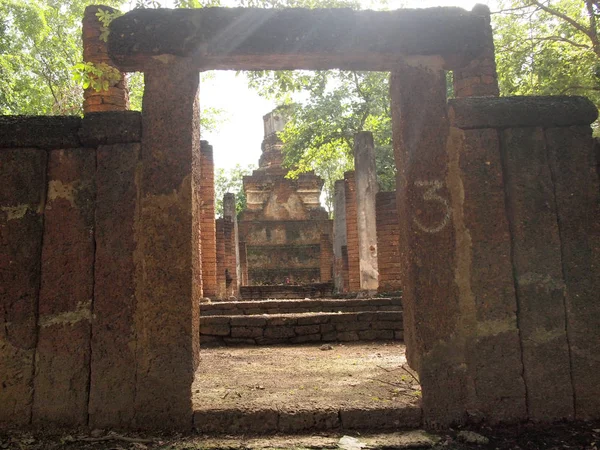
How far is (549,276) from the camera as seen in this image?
3043mm

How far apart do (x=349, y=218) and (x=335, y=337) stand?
6.60 metres

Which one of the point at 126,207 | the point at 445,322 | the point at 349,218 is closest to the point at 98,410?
the point at 126,207

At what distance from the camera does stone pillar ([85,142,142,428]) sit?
115 inches

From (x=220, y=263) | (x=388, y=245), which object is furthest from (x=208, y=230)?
(x=388, y=245)

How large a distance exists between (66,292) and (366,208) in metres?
9.22

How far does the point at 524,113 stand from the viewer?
3131mm

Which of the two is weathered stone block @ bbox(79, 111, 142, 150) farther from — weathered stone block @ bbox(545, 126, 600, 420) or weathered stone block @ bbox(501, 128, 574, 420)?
weathered stone block @ bbox(545, 126, 600, 420)

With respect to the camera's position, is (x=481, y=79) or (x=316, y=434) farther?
(x=481, y=79)

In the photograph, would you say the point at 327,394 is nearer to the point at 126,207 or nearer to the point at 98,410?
the point at 98,410

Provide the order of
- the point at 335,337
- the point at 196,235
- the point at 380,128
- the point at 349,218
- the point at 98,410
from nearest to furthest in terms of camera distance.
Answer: the point at 98,410
the point at 196,235
the point at 335,337
the point at 349,218
the point at 380,128

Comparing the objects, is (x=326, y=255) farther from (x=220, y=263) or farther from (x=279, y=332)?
(x=279, y=332)

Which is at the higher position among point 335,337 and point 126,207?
point 126,207

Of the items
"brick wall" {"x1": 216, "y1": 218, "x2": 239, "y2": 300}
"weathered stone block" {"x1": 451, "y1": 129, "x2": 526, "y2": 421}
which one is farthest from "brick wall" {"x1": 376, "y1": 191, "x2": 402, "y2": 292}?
"weathered stone block" {"x1": 451, "y1": 129, "x2": 526, "y2": 421}

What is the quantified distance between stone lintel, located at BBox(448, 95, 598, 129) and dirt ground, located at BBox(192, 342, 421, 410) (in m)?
1.74
